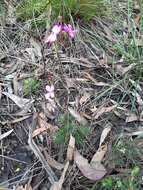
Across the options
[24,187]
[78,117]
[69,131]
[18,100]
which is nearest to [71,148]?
[69,131]

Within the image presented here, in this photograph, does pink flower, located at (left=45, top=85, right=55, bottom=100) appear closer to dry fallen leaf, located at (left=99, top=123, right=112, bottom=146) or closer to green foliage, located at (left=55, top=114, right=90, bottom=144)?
green foliage, located at (left=55, top=114, right=90, bottom=144)

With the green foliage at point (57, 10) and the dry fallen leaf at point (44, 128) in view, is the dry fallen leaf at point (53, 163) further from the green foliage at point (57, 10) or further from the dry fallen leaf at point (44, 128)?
the green foliage at point (57, 10)

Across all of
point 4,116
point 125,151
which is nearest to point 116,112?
point 125,151

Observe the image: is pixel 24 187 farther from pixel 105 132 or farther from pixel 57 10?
pixel 57 10

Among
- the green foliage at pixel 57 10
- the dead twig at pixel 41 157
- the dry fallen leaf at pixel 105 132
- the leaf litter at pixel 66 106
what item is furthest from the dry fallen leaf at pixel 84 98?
the green foliage at pixel 57 10

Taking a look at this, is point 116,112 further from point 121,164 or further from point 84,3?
point 84,3

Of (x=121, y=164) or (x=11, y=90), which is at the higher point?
(x=11, y=90)

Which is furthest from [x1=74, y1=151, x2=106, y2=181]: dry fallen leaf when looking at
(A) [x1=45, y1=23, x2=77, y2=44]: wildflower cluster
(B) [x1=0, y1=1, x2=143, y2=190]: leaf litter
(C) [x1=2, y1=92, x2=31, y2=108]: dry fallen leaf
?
(A) [x1=45, y1=23, x2=77, y2=44]: wildflower cluster

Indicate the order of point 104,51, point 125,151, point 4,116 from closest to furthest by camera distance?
point 125,151 < point 4,116 < point 104,51
